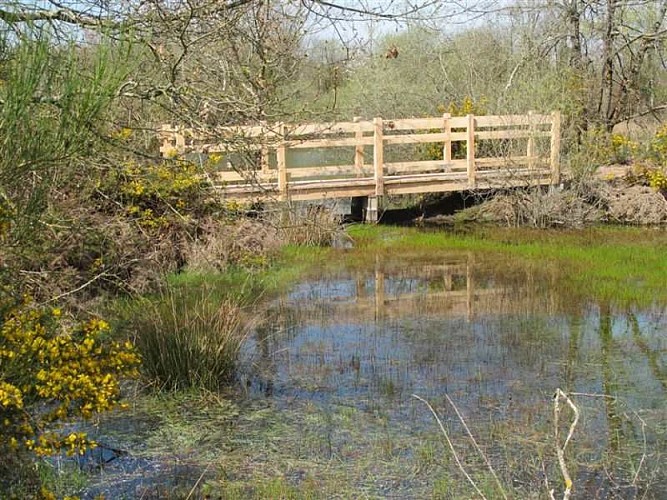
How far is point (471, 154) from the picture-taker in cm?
1539

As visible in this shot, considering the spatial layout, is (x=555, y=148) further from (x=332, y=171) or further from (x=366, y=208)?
(x=332, y=171)

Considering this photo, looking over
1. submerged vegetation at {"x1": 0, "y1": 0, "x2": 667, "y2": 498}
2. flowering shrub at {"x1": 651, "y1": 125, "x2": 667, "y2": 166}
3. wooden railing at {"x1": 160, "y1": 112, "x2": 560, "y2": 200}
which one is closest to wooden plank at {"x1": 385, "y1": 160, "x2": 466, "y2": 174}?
wooden railing at {"x1": 160, "y1": 112, "x2": 560, "y2": 200}

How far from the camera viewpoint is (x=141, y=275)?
30.1 feet

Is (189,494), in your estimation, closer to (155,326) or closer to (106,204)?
(155,326)

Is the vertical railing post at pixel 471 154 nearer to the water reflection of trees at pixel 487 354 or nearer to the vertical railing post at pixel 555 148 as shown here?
the vertical railing post at pixel 555 148

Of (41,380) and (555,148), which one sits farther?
(555,148)

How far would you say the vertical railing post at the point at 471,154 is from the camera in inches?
605

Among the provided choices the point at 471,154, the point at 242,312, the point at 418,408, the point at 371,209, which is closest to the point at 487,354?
the point at 418,408

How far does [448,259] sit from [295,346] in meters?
4.83

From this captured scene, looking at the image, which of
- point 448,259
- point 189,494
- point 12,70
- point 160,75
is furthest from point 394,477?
point 448,259

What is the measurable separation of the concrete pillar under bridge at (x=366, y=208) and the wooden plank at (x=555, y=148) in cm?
291

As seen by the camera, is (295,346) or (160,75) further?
(295,346)

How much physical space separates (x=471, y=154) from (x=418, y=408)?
31.5 ft

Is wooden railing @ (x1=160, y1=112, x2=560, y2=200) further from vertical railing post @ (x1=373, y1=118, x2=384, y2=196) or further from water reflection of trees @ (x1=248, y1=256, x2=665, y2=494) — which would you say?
A: water reflection of trees @ (x1=248, y1=256, x2=665, y2=494)
